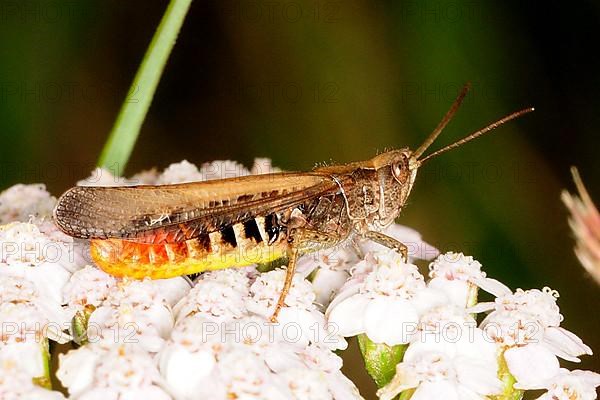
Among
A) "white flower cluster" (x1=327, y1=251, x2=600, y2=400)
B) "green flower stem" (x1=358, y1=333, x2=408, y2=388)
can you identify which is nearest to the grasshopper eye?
"white flower cluster" (x1=327, y1=251, x2=600, y2=400)

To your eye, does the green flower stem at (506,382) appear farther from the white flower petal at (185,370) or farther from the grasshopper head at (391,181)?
the white flower petal at (185,370)

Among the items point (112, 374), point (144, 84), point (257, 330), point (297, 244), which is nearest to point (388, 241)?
point (297, 244)

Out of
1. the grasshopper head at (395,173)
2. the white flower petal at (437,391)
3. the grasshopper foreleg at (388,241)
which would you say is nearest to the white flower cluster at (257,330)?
the white flower petal at (437,391)

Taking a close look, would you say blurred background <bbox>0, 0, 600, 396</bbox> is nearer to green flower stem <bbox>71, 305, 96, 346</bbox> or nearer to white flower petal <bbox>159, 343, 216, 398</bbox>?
green flower stem <bbox>71, 305, 96, 346</bbox>

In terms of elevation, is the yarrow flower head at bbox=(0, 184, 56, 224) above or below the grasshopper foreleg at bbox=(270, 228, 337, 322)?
above

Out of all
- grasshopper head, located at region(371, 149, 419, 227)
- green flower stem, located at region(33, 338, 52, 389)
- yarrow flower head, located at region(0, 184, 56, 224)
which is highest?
yarrow flower head, located at region(0, 184, 56, 224)

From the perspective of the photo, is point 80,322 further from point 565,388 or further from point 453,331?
A: point 565,388
